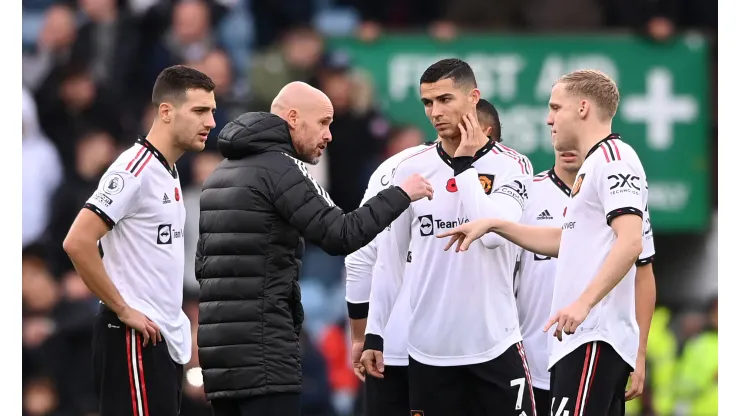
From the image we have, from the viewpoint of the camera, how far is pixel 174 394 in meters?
6.80

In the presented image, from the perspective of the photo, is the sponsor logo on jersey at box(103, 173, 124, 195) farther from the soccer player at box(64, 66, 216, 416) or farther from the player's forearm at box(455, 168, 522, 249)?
the player's forearm at box(455, 168, 522, 249)

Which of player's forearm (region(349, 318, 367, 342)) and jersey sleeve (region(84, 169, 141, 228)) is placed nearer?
jersey sleeve (region(84, 169, 141, 228))

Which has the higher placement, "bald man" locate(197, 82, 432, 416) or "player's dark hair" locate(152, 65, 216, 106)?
"player's dark hair" locate(152, 65, 216, 106)

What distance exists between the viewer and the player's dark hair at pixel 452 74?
264 inches

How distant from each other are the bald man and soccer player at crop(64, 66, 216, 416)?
1.89 feet

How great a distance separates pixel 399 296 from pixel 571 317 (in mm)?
1881

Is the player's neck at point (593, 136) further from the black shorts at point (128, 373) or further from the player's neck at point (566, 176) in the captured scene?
the black shorts at point (128, 373)

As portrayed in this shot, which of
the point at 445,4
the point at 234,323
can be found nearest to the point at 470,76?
the point at 234,323

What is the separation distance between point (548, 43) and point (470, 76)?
6.35 meters

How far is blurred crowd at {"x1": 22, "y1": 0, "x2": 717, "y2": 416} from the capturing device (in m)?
11.3

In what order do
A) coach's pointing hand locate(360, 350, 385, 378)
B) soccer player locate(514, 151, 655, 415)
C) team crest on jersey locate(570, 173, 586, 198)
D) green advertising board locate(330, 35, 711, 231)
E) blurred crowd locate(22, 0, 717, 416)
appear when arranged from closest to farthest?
1. team crest on jersey locate(570, 173, 586, 198)
2. coach's pointing hand locate(360, 350, 385, 378)
3. soccer player locate(514, 151, 655, 415)
4. blurred crowd locate(22, 0, 717, 416)
5. green advertising board locate(330, 35, 711, 231)

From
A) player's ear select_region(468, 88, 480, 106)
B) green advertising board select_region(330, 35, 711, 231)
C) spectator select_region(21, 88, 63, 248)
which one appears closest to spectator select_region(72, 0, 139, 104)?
spectator select_region(21, 88, 63, 248)

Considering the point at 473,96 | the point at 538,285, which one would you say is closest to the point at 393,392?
the point at 538,285

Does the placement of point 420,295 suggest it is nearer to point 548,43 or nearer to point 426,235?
point 426,235
